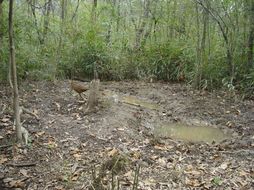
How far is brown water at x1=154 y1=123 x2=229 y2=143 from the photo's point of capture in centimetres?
588

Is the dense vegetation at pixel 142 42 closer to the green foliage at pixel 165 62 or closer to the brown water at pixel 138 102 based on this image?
the green foliage at pixel 165 62

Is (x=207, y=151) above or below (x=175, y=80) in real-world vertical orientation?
below

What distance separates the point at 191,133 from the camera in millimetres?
6141

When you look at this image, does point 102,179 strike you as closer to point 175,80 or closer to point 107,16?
point 175,80

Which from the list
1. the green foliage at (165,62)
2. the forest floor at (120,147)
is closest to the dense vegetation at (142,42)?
the green foliage at (165,62)

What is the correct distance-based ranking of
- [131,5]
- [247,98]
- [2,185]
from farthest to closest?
[131,5] < [247,98] < [2,185]

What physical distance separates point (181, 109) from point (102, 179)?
407cm

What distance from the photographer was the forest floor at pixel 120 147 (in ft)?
13.1

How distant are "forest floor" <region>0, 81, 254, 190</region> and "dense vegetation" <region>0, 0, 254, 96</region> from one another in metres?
1.28

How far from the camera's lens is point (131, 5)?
13211mm

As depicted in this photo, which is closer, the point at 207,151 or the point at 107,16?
the point at 207,151

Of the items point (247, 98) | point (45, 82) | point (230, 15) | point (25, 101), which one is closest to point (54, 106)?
point (25, 101)

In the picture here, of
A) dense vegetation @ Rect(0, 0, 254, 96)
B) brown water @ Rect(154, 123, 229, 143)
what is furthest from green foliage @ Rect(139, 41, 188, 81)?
brown water @ Rect(154, 123, 229, 143)

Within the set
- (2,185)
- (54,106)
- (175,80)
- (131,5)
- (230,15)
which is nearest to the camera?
(2,185)
